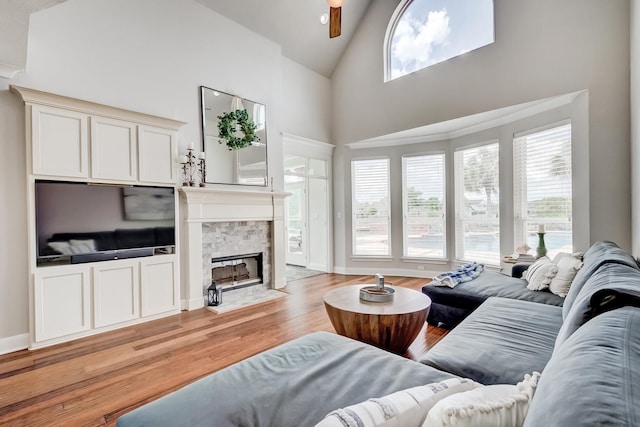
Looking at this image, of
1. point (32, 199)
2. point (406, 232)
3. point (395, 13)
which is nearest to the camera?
point (32, 199)

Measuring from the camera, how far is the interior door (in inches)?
257

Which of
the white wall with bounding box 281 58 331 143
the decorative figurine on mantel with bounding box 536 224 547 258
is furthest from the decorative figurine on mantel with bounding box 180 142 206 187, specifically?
the decorative figurine on mantel with bounding box 536 224 547 258

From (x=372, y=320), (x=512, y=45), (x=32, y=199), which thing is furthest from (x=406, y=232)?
(x=32, y=199)

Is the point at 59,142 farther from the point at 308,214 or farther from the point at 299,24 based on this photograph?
the point at 308,214

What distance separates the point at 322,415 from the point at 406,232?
479cm

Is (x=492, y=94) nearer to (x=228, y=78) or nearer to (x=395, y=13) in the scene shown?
(x=395, y=13)

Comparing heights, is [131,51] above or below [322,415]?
above

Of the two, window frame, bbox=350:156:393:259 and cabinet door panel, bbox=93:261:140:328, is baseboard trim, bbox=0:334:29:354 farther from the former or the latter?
window frame, bbox=350:156:393:259

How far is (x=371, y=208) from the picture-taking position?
228 inches

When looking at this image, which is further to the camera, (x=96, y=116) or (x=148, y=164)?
(x=148, y=164)

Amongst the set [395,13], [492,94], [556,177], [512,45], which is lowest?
[556,177]

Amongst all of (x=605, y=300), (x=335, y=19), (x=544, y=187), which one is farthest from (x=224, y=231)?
(x=544, y=187)

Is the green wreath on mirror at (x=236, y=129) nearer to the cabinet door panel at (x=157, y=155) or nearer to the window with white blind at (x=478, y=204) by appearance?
the cabinet door panel at (x=157, y=155)

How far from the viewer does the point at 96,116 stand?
10.0 feet
